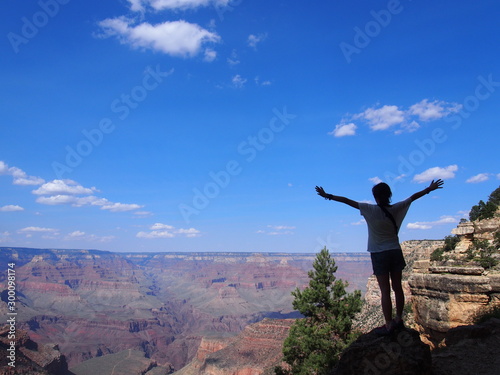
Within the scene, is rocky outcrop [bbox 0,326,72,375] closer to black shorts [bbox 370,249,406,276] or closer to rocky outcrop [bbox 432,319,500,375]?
rocky outcrop [bbox 432,319,500,375]

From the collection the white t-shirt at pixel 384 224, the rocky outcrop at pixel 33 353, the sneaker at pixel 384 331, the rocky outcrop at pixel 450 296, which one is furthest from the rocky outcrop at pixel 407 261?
the rocky outcrop at pixel 33 353

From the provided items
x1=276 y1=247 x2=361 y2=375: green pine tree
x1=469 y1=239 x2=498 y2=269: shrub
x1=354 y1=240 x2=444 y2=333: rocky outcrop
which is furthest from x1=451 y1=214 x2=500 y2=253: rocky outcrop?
x1=354 y1=240 x2=444 y2=333: rocky outcrop

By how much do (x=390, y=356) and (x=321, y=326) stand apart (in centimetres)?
1822

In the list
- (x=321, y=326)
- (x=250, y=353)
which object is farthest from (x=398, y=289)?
(x=250, y=353)

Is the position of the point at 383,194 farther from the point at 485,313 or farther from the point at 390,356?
the point at 485,313

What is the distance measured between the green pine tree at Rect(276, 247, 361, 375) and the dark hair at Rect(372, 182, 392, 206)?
58.0ft

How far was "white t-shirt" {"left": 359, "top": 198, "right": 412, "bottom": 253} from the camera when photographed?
6344 mm

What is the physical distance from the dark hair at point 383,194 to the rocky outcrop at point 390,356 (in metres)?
2.54

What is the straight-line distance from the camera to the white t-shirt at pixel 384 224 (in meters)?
6.34

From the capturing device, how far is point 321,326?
23531 millimetres

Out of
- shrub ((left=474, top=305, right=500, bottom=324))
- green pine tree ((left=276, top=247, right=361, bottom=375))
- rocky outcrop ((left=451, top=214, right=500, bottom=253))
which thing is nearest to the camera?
shrub ((left=474, top=305, right=500, bottom=324))

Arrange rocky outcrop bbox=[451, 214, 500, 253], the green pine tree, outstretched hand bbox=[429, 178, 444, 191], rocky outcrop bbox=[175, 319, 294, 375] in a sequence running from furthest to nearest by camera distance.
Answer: rocky outcrop bbox=[175, 319, 294, 375] < rocky outcrop bbox=[451, 214, 500, 253] < the green pine tree < outstretched hand bbox=[429, 178, 444, 191]

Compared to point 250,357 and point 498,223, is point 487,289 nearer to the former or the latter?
point 498,223

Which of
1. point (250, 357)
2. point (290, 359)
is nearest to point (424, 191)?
point (290, 359)
